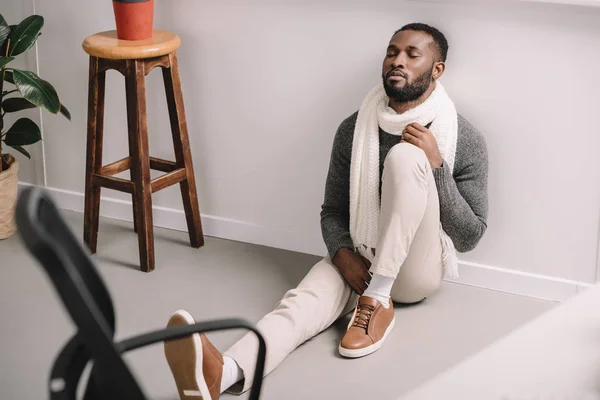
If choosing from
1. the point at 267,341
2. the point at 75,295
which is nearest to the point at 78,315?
the point at 75,295

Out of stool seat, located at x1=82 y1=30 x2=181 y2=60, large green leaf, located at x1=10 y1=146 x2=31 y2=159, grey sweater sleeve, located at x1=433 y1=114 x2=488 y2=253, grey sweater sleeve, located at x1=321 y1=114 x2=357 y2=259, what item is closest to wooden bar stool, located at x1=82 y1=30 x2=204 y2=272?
stool seat, located at x1=82 y1=30 x2=181 y2=60

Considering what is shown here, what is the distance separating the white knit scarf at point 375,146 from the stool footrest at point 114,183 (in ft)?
2.80

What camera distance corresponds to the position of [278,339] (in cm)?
259

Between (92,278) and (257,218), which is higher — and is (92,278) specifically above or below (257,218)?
above

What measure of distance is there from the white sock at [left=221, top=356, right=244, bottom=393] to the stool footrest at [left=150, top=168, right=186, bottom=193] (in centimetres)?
95

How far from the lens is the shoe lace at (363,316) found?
271cm

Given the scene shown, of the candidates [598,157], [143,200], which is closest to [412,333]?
[598,157]

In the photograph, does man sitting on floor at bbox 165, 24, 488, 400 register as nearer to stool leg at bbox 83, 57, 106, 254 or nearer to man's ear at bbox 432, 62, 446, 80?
man's ear at bbox 432, 62, 446, 80

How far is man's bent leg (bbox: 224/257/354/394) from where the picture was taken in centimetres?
250

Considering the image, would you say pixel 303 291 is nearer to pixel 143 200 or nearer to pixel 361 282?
pixel 361 282

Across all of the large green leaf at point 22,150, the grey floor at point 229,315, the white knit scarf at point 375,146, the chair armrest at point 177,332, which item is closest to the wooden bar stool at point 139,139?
the grey floor at point 229,315

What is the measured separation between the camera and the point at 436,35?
285 cm

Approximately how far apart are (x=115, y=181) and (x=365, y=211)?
3.17 ft

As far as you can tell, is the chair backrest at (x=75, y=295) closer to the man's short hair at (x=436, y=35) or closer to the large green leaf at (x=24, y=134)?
the man's short hair at (x=436, y=35)
